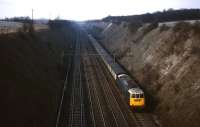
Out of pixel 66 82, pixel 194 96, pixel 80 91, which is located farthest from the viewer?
pixel 66 82

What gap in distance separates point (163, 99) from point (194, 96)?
4.67m

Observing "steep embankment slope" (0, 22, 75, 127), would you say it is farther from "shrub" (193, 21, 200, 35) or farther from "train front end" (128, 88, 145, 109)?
"shrub" (193, 21, 200, 35)

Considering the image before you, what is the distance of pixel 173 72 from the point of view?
3133 cm

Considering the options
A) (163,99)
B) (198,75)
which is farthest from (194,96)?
(163,99)

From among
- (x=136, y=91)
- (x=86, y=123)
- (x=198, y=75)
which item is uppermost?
(x=198, y=75)

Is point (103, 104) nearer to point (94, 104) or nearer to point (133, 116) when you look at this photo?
point (94, 104)

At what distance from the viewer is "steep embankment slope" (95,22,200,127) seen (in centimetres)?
2427

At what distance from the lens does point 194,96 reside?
24.5m

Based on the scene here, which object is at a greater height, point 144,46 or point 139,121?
point 144,46

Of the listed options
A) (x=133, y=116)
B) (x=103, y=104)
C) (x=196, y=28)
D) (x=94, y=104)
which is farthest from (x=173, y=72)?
(x=94, y=104)

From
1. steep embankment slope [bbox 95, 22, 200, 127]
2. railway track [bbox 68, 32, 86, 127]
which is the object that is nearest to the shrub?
steep embankment slope [bbox 95, 22, 200, 127]

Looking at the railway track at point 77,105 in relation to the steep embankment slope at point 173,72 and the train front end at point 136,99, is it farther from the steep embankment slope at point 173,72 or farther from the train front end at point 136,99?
the steep embankment slope at point 173,72

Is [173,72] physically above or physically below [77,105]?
above

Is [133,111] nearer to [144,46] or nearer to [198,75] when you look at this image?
[198,75]
